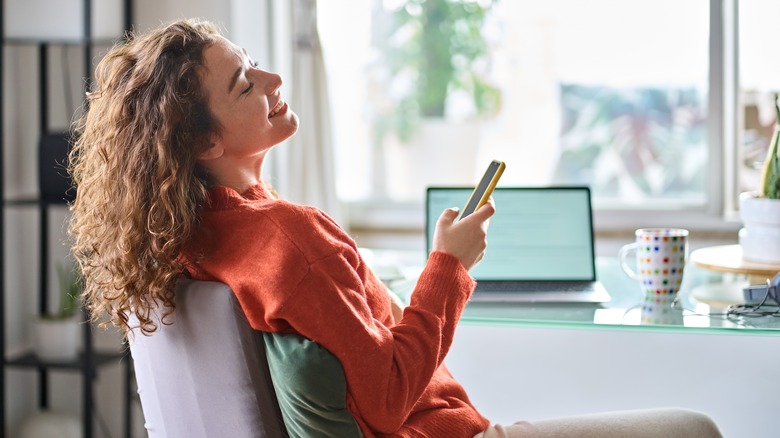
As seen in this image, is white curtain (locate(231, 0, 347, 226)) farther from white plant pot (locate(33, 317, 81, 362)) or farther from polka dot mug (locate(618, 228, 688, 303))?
polka dot mug (locate(618, 228, 688, 303))

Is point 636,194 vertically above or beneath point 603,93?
beneath

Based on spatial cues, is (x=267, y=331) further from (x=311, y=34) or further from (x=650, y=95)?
(x=650, y=95)

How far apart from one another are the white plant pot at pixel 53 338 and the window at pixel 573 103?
1.03 m

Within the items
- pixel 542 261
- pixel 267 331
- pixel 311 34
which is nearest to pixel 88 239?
pixel 267 331

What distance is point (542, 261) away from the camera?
1.80 meters

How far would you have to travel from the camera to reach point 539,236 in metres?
1.83

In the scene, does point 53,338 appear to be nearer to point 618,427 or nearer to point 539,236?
point 539,236

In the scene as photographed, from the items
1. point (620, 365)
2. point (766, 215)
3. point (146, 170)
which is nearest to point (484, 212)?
point (146, 170)

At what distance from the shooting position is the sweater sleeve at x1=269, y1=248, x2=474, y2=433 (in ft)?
3.83

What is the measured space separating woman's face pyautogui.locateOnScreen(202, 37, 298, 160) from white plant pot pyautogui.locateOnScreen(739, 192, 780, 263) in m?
0.91

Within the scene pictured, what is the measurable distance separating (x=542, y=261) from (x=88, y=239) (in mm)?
856

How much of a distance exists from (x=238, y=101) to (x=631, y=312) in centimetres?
74

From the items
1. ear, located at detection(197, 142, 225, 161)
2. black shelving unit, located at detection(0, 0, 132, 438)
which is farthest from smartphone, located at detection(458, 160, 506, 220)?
black shelving unit, located at detection(0, 0, 132, 438)

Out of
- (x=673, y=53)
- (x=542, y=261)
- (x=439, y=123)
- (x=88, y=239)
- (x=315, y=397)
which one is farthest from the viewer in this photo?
(x=439, y=123)
